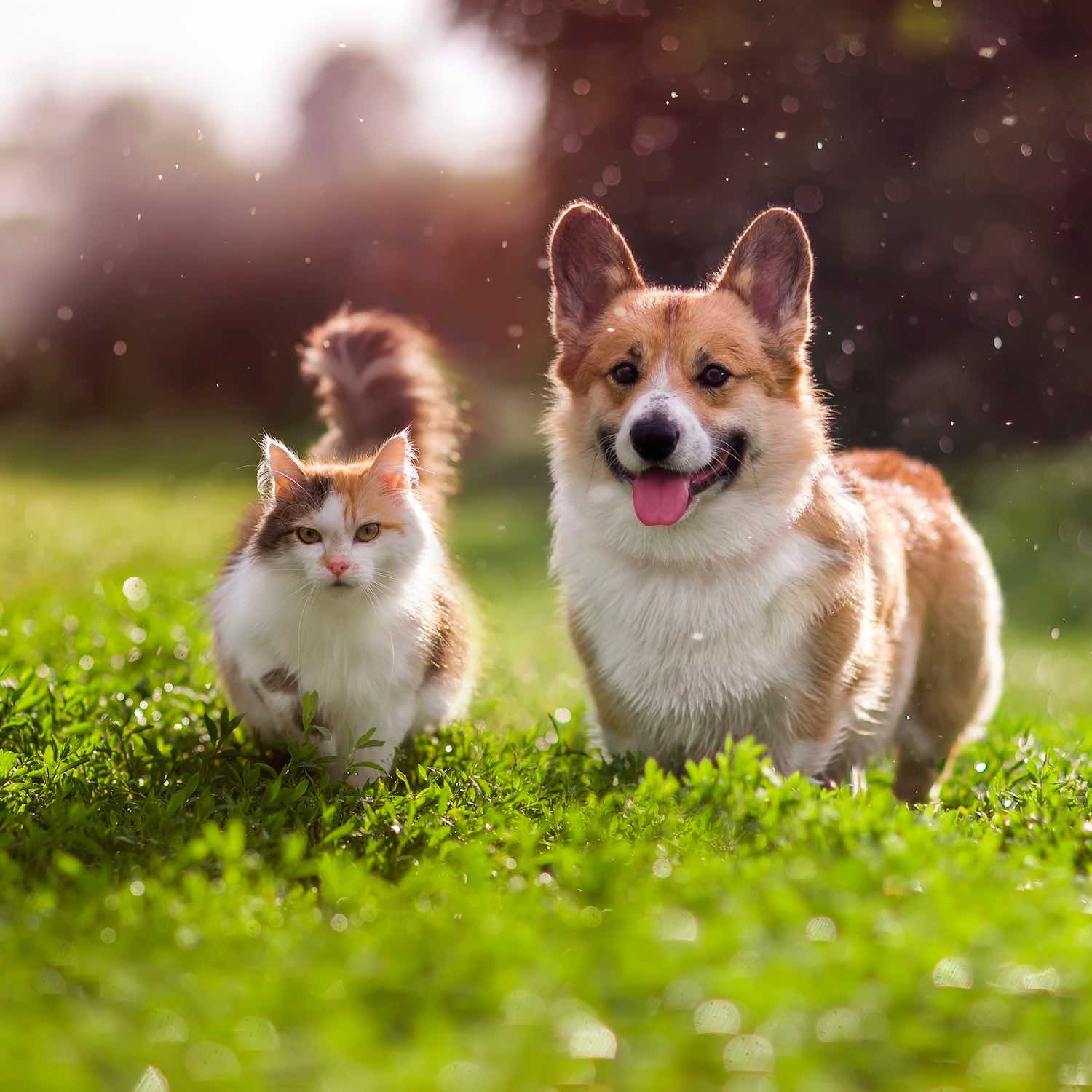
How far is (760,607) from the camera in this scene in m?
3.71

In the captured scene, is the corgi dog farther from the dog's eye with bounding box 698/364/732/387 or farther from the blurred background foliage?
the blurred background foliage

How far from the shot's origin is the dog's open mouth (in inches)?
140

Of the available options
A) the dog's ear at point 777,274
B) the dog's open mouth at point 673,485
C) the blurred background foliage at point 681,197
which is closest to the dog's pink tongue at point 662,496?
the dog's open mouth at point 673,485

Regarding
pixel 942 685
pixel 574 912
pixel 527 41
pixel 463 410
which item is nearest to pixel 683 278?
pixel 463 410

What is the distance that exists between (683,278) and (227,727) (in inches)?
86.5

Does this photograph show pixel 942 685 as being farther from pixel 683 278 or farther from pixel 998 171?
pixel 998 171

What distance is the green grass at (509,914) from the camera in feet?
6.84

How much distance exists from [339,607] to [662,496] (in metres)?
0.98

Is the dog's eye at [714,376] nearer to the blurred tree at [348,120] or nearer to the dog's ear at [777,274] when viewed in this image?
the dog's ear at [777,274]

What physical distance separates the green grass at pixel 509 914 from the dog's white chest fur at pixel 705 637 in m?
0.22

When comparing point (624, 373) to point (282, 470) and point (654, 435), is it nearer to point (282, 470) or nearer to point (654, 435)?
point (654, 435)

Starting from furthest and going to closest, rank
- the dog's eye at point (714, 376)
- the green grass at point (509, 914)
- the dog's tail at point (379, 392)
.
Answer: the dog's tail at point (379, 392)
the dog's eye at point (714, 376)
the green grass at point (509, 914)

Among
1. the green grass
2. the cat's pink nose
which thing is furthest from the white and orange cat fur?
the green grass

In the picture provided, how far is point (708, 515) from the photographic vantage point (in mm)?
3680
